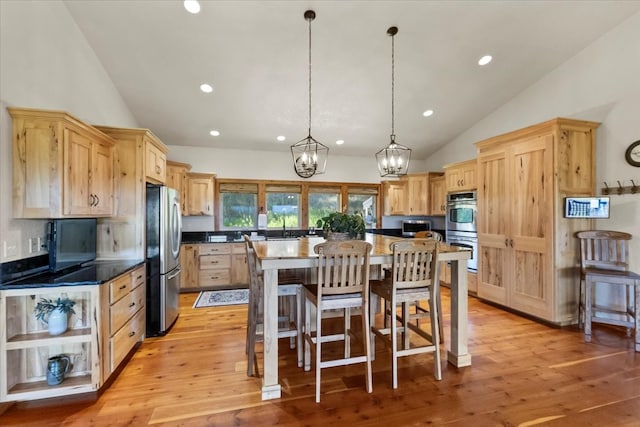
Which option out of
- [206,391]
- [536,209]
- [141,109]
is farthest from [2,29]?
[536,209]

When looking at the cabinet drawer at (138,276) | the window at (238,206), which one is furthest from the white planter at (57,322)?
the window at (238,206)

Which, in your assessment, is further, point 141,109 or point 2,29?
point 141,109

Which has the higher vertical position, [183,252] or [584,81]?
[584,81]

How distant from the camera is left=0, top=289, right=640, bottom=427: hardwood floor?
1936 millimetres

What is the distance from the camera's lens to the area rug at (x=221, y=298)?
4410 millimetres

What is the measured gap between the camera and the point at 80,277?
2.28 meters

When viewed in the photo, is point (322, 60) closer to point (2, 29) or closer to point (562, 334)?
point (2, 29)

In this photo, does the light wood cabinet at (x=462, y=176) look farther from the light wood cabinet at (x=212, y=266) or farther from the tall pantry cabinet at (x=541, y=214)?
the light wood cabinet at (x=212, y=266)

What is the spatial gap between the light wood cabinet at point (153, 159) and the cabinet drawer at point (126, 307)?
1262 mm

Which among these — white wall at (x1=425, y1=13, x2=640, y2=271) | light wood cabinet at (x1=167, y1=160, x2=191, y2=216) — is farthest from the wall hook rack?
light wood cabinet at (x1=167, y1=160, x2=191, y2=216)

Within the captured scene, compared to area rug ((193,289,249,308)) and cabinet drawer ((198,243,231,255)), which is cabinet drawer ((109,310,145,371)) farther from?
cabinet drawer ((198,243,231,255))

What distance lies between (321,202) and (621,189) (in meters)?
4.59

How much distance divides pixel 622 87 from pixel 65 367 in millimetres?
6196

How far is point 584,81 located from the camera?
375 cm
